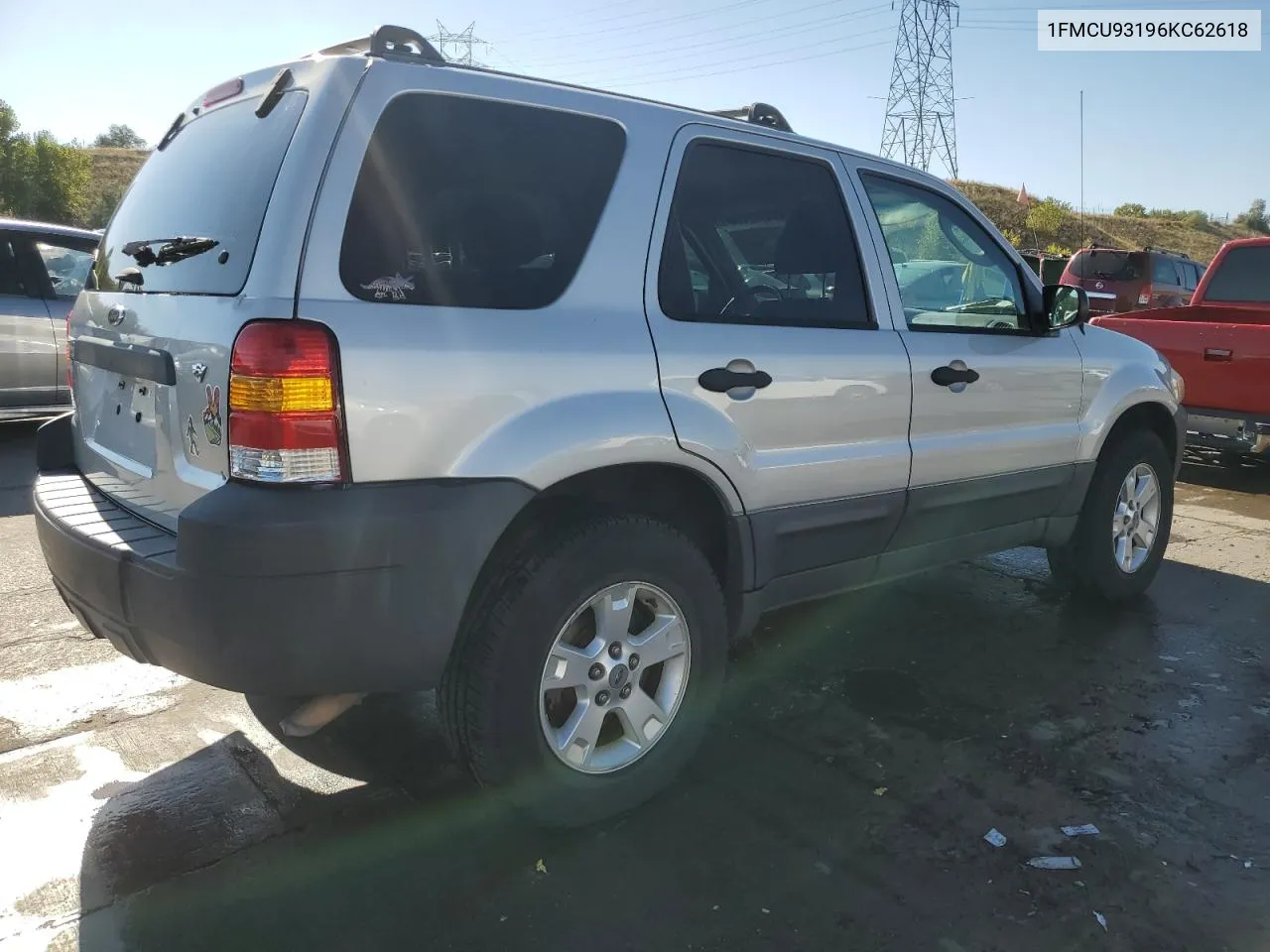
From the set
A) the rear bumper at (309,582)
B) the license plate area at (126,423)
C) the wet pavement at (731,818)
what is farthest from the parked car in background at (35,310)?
the rear bumper at (309,582)

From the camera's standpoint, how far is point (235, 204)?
2402 mm

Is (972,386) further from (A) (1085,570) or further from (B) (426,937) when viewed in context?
(B) (426,937)

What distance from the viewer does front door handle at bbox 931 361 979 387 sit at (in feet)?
11.3

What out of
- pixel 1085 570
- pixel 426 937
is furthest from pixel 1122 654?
pixel 426 937

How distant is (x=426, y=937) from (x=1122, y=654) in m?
3.13

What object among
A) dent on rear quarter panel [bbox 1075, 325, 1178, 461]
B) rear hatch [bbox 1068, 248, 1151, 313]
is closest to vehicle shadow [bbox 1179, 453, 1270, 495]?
dent on rear quarter panel [bbox 1075, 325, 1178, 461]

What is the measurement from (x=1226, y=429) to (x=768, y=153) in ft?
18.5

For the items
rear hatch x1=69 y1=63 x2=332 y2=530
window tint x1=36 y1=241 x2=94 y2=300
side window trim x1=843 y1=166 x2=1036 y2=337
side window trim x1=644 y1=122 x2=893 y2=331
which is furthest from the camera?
window tint x1=36 y1=241 x2=94 y2=300

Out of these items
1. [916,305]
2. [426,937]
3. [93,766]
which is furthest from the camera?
[916,305]

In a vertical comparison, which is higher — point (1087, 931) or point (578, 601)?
point (578, 601)

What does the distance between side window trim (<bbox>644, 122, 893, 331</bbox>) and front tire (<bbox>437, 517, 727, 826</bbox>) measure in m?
0.68

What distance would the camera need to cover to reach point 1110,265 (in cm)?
1647

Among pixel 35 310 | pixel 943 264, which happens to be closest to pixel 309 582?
pixel 943 264

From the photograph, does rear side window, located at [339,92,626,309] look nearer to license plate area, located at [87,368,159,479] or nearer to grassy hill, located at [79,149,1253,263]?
license plate area, located at [87,368,159,479]
